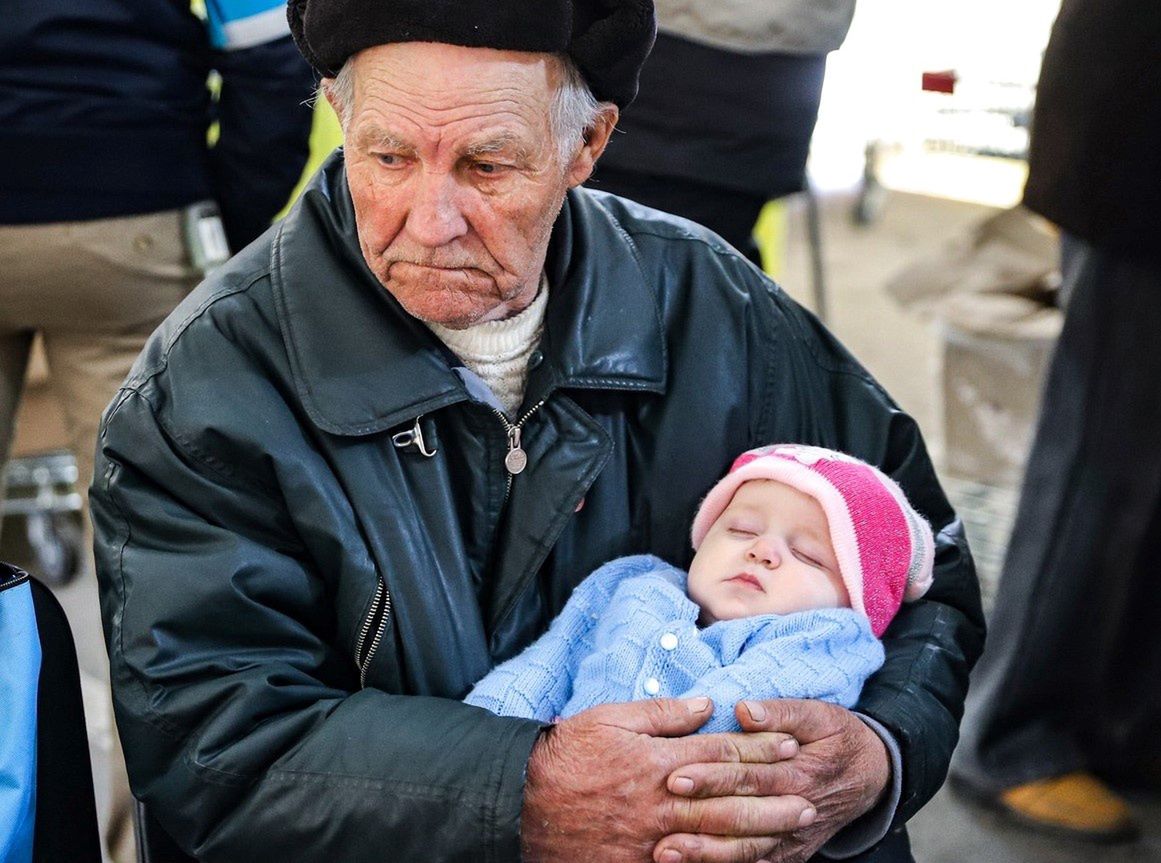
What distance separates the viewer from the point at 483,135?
1547mm

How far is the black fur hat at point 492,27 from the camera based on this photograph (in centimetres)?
148

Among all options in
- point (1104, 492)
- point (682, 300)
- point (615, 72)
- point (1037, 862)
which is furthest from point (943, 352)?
point (615, 72)

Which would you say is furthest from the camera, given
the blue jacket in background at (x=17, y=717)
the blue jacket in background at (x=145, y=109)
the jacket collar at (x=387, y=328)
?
the blue jacket in background at (x=145, y=109)

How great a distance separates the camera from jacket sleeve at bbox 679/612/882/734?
1.62 meters

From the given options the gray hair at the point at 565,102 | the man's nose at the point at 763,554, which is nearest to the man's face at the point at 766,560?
the man's nose at the point at 763,554

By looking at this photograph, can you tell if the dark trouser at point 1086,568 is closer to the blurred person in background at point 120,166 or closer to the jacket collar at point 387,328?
the jacket collar at point 387,328

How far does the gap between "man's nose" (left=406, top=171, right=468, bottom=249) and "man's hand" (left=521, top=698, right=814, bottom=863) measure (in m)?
0.55

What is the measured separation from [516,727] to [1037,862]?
174 centimetres

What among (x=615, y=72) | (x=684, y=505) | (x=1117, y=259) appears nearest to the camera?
(x=615, y=72)

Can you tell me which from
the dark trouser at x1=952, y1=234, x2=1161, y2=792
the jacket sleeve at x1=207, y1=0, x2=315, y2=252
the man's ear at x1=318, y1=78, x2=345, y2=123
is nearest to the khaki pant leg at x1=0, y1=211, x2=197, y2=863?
the jacket sleeve at x1=207, y1=0, x2=315, y2=252

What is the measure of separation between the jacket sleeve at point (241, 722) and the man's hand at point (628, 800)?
40 millimetres

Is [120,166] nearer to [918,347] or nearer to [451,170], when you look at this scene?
[451,170]

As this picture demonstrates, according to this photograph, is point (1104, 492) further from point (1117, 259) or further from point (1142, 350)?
point (1117, 259)

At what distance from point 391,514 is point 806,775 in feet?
1.82
